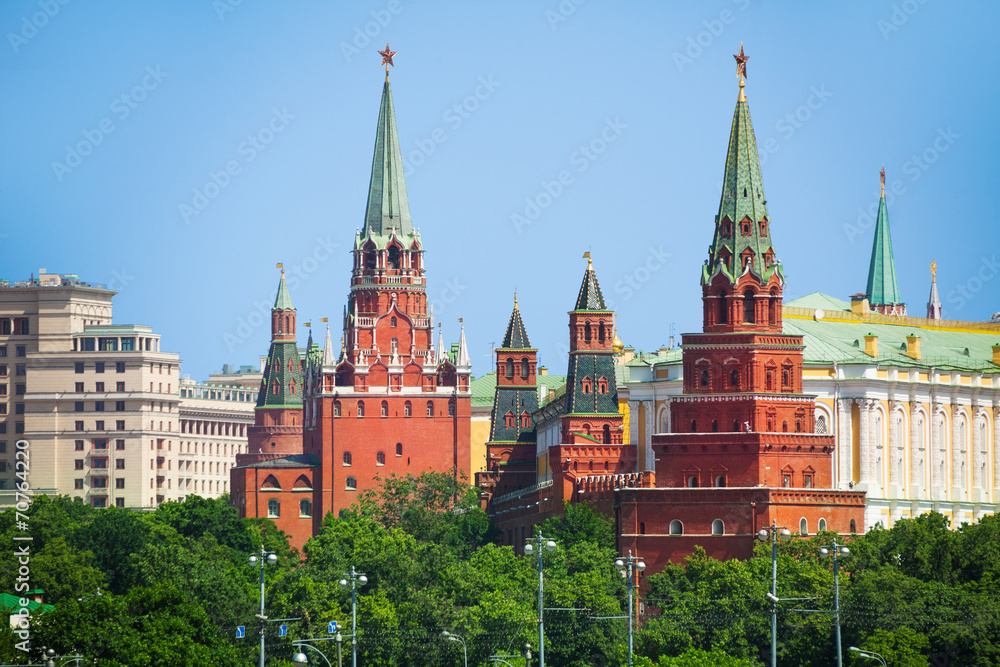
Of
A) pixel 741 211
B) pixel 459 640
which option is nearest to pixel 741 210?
pixel 741 211

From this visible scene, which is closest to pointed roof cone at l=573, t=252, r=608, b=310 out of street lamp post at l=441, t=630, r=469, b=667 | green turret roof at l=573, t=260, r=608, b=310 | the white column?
green turret roof at l=573, t=260, r=608, b=310

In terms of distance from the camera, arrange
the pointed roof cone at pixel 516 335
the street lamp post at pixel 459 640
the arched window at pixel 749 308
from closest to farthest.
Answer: the street lamp post at pixel 459 640, the arched window at pixel 749 308, the pointed roof cone at pixel 516 335

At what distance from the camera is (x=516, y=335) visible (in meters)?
196

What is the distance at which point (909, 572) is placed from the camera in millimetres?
124062

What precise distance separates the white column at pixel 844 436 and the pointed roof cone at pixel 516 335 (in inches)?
1677

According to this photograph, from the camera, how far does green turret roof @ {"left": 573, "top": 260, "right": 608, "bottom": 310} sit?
168 metres

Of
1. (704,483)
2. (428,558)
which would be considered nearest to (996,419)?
(704,483)

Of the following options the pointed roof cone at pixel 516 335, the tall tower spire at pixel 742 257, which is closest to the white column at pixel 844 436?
the tall tower spire at pixel 742 257

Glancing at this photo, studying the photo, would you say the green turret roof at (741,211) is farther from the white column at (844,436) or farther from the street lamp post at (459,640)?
the street lamp post at (459,640)

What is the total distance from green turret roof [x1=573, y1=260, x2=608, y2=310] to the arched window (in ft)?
75.2

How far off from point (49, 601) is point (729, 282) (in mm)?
46894

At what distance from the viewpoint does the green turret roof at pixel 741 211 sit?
146625 mm

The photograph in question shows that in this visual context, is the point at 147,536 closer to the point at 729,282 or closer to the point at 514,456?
the point at 514,456

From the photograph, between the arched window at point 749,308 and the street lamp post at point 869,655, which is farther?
the arched window at point 749,308
